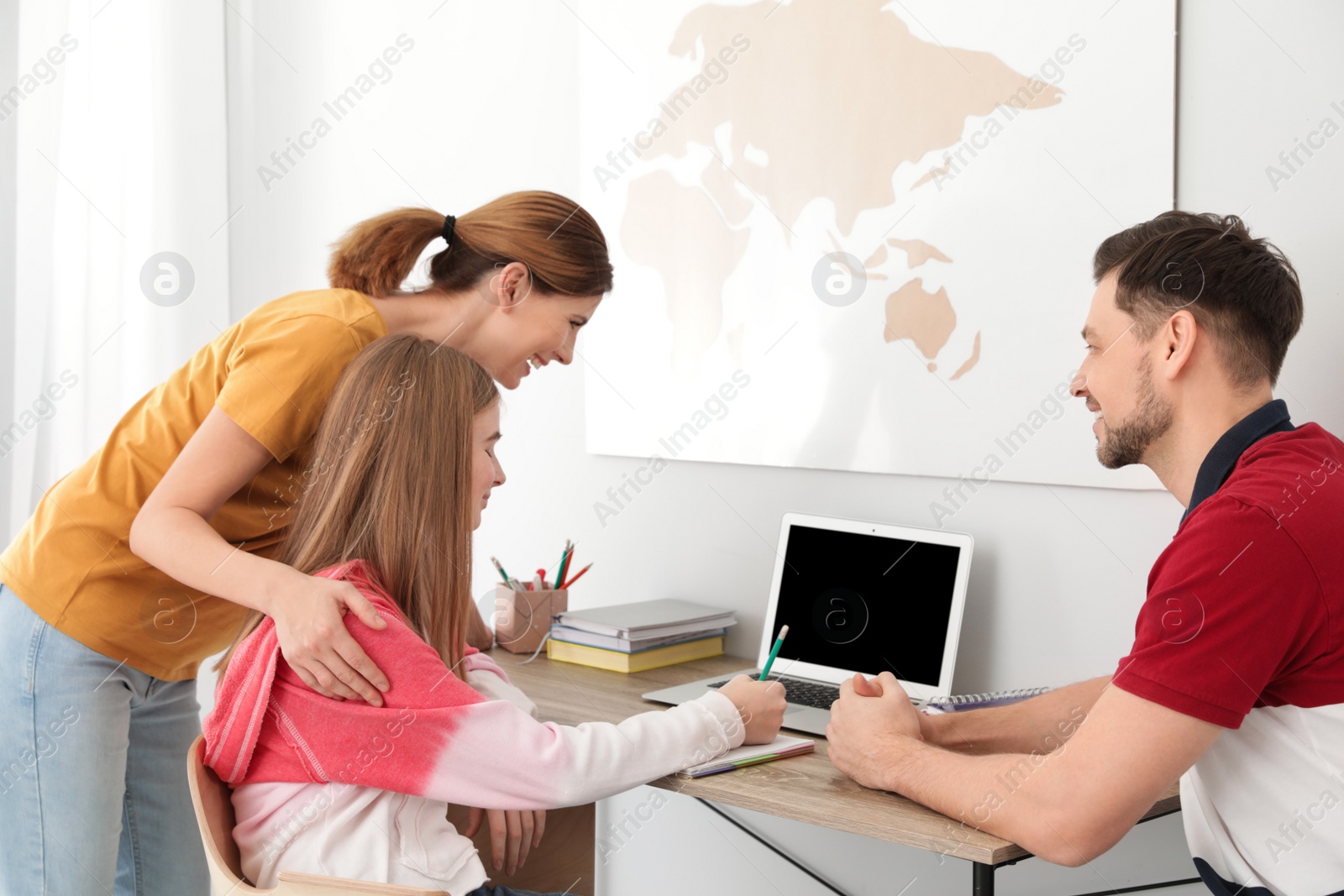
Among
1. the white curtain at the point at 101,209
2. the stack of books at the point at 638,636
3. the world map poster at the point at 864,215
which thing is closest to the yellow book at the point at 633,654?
the stack of books at the point at 638,636

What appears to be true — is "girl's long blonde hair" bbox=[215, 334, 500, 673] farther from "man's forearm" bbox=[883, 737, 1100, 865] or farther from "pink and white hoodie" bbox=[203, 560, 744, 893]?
"man's forearm" bbox=[883, 737, 1100, 865]

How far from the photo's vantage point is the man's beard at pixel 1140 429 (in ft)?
3.97

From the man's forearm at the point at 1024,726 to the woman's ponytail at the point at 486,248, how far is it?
2.54 feet

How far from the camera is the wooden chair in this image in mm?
1046

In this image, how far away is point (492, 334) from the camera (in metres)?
1.58

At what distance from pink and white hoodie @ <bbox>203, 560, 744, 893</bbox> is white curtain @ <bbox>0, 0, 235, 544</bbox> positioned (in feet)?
5.27

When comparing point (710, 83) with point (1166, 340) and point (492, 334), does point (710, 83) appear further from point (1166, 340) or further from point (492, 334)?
point (1166, 340)

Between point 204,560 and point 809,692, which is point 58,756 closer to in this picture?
point 204,560

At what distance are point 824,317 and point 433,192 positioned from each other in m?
1.09

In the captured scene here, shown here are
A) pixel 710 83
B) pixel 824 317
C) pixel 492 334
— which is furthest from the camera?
pixel 710 83

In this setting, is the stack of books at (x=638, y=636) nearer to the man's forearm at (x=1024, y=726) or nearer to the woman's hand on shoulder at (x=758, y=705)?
the woman's hand on shoulder at (x=758, y=705)

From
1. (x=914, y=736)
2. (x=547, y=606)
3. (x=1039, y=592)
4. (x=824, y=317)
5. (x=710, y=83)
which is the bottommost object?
(x=547, y=606)

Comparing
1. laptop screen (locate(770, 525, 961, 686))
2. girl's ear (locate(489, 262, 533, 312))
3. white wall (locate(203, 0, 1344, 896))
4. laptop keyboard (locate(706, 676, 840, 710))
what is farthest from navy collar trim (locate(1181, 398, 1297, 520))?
girl's ear (locate(489, 262, 533, 312))

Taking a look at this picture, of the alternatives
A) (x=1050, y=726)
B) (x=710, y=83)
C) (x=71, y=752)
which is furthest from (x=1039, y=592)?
(x=71, y=752)
